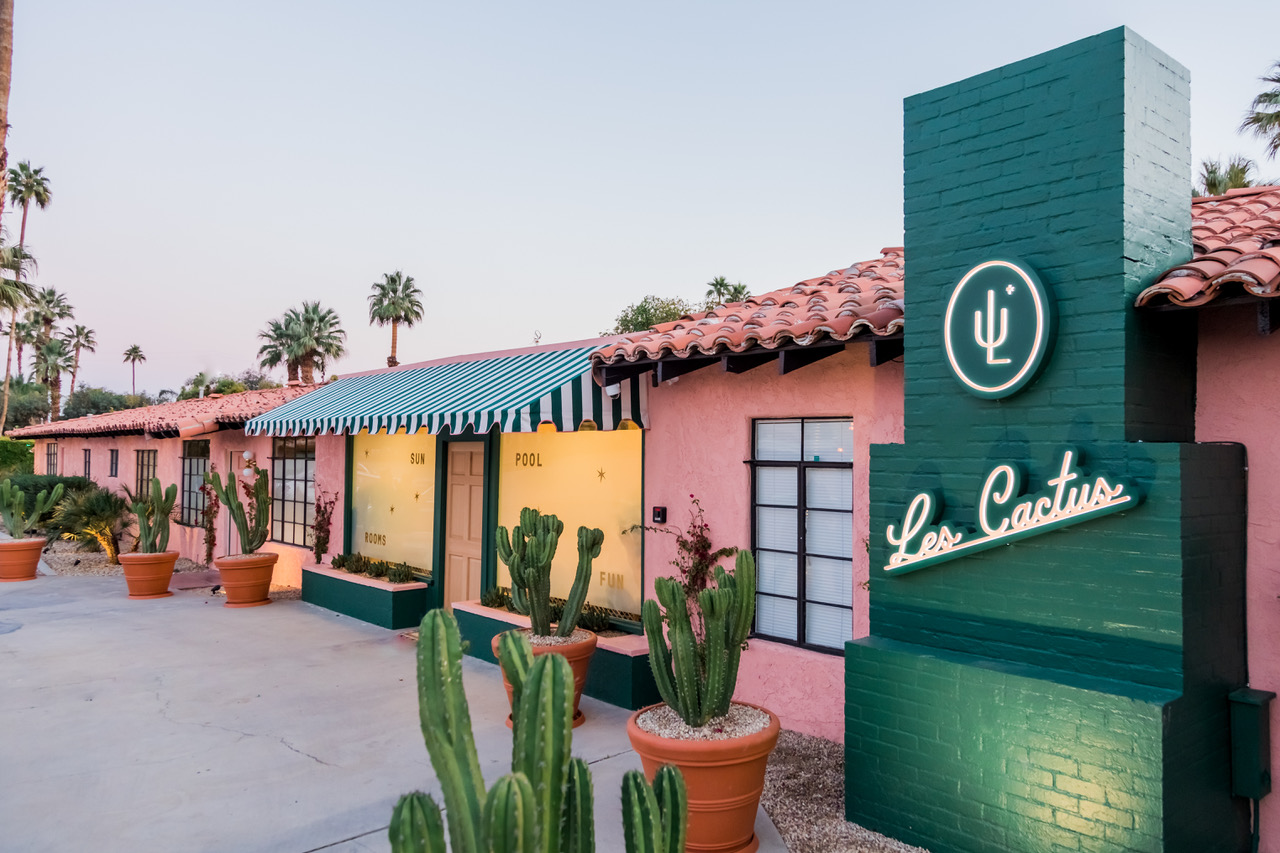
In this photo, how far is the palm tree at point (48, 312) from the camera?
5762 centimetres

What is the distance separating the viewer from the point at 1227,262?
469 centimetres

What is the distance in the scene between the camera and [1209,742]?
4605mm

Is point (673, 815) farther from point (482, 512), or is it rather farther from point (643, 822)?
point (482, 512)

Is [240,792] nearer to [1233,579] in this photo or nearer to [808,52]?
[1233,579]

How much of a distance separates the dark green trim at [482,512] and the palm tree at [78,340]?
7179 centimetres

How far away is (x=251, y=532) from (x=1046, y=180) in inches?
567

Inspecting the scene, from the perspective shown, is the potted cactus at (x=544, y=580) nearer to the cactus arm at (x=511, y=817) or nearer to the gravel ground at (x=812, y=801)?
the gravel ground at (x=812, y=801)

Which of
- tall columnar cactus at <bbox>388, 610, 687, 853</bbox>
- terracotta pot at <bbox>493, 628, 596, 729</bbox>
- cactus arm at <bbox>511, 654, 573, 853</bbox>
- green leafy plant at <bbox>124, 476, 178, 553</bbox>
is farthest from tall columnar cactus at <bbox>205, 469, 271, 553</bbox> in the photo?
cactus arm at <bbox>511, 654, 573, 853</bbox>

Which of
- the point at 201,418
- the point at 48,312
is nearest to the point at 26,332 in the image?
the point at 48,312

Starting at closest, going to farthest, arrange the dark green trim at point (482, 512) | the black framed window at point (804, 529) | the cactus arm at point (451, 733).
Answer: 1. the cactus arm at point (451, 733)
2. the black framed window at point (804, 529)
3. the dark green trim at point (482, 512)

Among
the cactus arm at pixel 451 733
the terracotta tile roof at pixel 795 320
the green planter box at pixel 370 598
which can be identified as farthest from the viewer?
the green planter box at pixel 370 598

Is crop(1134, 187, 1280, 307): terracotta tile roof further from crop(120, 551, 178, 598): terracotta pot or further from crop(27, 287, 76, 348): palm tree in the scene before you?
crop(27, 287, 76, 348): palm tree

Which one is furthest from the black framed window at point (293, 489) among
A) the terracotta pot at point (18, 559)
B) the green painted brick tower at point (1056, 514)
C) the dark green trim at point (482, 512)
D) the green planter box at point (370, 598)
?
the green painted brick tower at point (1056, 514)

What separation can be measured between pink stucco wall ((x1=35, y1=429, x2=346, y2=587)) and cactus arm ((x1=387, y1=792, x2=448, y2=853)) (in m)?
12.6
